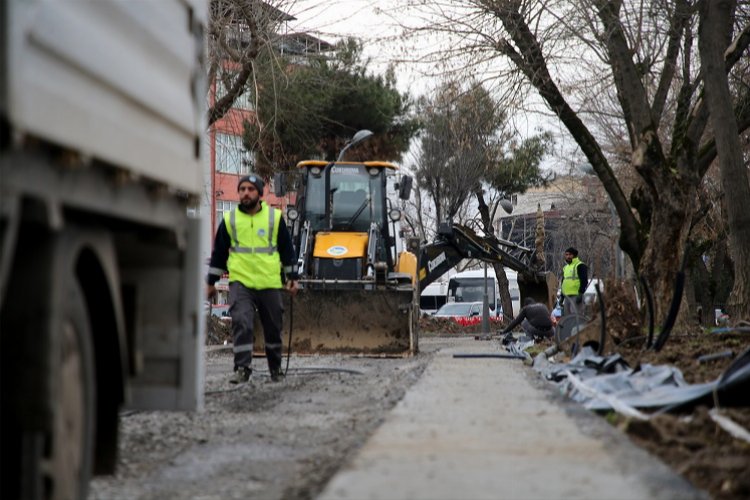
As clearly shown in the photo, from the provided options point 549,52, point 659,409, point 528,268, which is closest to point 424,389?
point 659,409

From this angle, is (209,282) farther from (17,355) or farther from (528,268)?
(528,268)

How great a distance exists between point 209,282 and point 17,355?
8307 mm

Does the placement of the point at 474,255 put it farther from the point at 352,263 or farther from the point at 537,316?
the point at 352,263

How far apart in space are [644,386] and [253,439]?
3.10m

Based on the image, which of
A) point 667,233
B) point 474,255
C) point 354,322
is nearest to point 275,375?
point 354,322

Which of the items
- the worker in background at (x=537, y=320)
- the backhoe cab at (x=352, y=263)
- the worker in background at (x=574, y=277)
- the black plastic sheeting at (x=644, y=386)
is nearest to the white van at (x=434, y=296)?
the worker in background at (x=574, y=277)

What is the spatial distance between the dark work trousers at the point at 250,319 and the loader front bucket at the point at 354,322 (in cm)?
562

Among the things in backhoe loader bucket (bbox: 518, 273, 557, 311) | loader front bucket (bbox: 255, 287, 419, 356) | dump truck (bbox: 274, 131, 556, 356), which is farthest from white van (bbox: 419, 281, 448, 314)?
loader front bucket (bbox: 255, 287, 419, 356)

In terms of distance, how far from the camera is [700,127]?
21406 mm

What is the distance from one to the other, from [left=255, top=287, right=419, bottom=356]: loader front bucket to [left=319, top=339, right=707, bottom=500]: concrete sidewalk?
8.98 meters

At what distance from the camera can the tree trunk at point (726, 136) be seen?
17703 millimetres

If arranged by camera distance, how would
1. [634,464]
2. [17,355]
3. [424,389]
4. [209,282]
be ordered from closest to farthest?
[17,355] < [634,464] < [424,389] < [209,282]

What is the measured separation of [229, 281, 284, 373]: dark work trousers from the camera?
39.3ft

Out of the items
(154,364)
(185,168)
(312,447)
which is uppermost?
(185,168)
